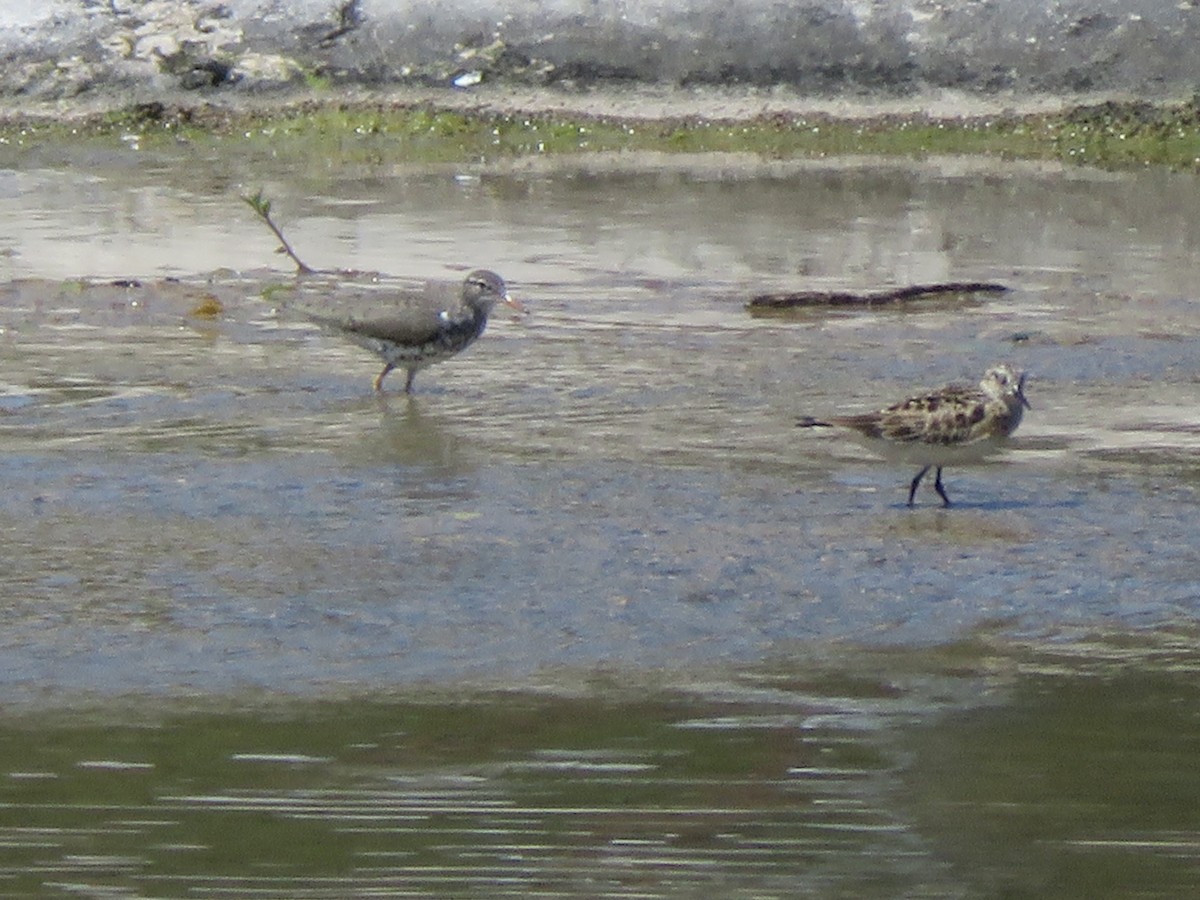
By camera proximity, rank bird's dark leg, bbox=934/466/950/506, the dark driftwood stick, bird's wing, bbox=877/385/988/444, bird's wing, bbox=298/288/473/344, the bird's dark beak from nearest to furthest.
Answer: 1. bird's wing, bbox=877/385/988/444
2. bird's dark leg, bbox=934/466/950/506
3. bird's wing, bbox=298/288/473/344
4. the bird's dark beak
5. the dark driftwood stick

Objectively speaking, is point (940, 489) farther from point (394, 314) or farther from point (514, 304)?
point (514, 304)

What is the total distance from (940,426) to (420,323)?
8.30 ft

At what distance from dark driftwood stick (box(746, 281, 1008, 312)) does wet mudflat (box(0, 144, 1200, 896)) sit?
18cm

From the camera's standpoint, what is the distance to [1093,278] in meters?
11.4

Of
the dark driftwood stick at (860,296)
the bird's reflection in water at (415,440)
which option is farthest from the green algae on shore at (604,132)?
the bird's reflection in water at (415,440)

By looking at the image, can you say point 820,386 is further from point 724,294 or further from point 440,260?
point 440,260

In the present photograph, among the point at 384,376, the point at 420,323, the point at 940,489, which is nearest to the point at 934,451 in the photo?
the point at 940,489

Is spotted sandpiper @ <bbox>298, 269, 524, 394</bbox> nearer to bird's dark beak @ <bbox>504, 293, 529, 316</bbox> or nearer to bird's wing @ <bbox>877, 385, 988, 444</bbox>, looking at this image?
bird's dark beak @ <bbox>504, 293, 529, 316</bbox>

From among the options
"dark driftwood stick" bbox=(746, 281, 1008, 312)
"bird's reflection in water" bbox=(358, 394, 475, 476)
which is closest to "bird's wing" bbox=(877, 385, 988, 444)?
"bird's reflection in water" bbox=(358, 394, 475, 476)

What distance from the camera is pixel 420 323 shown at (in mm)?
9195

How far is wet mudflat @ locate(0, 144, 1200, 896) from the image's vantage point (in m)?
4.48

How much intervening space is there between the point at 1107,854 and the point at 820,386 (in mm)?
4816

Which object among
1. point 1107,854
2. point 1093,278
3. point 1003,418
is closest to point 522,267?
point 1093,278

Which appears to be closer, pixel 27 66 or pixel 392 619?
pixel 392 619
